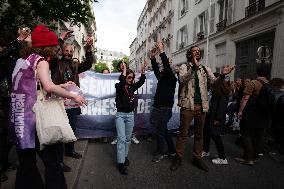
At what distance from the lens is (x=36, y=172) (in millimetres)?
3295

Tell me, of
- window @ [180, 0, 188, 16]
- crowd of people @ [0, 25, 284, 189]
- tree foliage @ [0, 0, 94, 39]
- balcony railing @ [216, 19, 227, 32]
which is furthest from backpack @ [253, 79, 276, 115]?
window @ [180, 0, 188, 16]

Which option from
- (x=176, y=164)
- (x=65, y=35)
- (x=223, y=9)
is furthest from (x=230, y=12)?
(x=65, y=35)

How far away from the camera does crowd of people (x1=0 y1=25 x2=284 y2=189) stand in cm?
311

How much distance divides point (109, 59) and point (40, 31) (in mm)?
181767

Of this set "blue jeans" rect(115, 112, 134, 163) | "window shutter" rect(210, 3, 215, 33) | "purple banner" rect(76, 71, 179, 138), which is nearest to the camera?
"blue jeans" rect(115, 112, 134, 163)

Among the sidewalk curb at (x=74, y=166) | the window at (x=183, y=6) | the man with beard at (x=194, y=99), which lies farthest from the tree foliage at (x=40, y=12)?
the window at (x=183, y=6)

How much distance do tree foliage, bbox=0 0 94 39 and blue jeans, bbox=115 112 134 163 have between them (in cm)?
534

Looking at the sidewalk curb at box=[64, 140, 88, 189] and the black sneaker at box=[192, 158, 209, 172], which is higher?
the sidewalk curb at box=[64, 140, 88, 189]

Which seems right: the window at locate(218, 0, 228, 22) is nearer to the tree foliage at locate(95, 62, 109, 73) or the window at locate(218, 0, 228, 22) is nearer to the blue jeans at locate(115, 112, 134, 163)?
the tree foliage at locate(95, 62, 109, 73)

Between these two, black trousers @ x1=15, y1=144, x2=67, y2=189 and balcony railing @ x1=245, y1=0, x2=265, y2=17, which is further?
balcony railing @ x1=245, y1=0, x2=265, y2=17

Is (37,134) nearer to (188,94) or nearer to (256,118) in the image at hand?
(188,94)

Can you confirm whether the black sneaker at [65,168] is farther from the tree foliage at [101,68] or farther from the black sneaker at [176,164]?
the tree foliage at [101,68]

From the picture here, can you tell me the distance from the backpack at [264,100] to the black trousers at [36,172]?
427cm

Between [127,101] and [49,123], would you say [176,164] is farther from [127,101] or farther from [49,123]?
A: [49,123]
